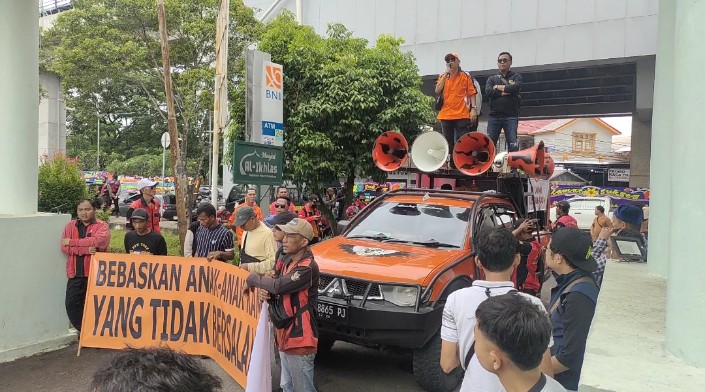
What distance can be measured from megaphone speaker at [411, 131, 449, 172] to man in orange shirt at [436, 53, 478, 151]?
1.22 metres

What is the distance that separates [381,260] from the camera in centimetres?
545

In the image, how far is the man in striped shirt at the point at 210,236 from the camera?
20.3 feet

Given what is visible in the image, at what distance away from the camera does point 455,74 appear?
8320mm

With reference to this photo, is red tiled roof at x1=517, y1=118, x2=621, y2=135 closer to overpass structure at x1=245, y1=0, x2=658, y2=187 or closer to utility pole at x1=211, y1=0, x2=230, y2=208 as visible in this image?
overpass structure at x1=245, y1=0, x2=658, y2=187

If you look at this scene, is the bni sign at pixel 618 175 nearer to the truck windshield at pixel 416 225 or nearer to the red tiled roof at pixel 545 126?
the red tiled roof at pixel 545 126

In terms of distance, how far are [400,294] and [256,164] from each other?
12.5 ft

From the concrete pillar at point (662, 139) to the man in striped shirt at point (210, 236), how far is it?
5.19 metres

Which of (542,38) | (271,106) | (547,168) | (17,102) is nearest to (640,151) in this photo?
(542,38)

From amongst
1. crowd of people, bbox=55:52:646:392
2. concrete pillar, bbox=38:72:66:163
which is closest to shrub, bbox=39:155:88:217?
crowd of people, bbox=55:52:646:392

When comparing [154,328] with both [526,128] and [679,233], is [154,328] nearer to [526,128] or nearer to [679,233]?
[679,233]

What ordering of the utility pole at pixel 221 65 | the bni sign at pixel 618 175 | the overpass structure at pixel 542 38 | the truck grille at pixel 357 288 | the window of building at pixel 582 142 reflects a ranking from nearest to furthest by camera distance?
the truck grille at pixel 357 288 < the utility pole at pixel 221 65 < the overpass structure at pixel 542 38 < the bni sign at pixel 618 175 < the window of building at pixel 582 142

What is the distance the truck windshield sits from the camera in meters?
6.09

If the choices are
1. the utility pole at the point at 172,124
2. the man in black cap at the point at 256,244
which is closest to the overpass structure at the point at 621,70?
the man in black cap at the point at 256,244

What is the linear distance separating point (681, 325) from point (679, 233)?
0.54 metres
